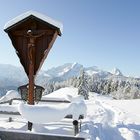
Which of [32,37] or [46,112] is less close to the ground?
[32,37]

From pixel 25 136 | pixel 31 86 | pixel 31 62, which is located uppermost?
pixel 31 62

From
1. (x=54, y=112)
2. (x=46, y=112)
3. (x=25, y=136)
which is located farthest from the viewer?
(x=54, y=112)

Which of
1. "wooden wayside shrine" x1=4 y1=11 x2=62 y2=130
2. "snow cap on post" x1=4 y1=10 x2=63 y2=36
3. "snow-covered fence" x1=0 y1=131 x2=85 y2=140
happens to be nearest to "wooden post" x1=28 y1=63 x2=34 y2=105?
"wooden wayside shrine" x1=4 y1=11 x2=62 y2=130

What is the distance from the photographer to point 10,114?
26.8 feet

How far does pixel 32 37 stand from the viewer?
805 cm

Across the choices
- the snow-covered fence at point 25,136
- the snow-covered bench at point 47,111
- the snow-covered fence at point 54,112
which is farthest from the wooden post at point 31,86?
the snow-covered fence at point 25,136

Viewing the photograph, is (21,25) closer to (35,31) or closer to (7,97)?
(35,31)

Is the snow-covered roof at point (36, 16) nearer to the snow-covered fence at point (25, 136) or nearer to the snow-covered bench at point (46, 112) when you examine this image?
the snow-covered bench at point (46, 112)

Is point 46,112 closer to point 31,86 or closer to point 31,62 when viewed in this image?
point 31,86

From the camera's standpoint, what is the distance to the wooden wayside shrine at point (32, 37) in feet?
26.1

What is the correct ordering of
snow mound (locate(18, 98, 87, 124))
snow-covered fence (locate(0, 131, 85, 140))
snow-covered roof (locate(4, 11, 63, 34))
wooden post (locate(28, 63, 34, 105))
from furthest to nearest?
wooden post (locate(28, 63, 34, 105))
snow-covered roof (locate(4, 11, 63, 34))
snow mound (locate(18, 98, 87, 124))
snow-covered fence (locate(0, 131, 85, 140))

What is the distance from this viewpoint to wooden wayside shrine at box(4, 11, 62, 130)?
7965mm

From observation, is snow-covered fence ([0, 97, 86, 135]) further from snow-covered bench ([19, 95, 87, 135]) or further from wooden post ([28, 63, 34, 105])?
wooden post ([28, 63, 34, 105])

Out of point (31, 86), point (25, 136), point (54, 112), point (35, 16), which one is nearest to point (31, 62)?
point (31, 86)
